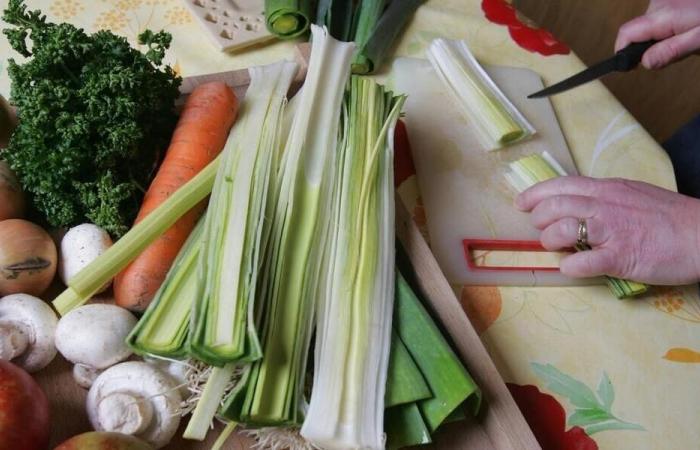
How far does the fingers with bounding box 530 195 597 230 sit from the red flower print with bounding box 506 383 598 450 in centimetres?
32

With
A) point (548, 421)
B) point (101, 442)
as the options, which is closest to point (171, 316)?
point (101, 442)

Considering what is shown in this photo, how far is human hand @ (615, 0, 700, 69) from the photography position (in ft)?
4.62

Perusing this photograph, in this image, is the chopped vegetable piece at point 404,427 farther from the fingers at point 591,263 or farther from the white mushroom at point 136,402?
the fingers at point 591,263

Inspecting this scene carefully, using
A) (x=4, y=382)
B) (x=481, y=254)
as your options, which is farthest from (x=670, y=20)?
(x=4, y=382)

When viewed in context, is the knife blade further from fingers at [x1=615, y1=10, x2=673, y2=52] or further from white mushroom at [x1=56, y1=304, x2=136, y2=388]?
white mushroom at [x1=56, y1=304, x2=136, y2=388]

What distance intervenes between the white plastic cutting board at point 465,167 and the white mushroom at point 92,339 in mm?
578

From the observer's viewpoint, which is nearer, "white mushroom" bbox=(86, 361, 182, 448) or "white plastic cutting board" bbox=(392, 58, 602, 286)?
"white mushroom" bbox=(86, 361, 182, 448)

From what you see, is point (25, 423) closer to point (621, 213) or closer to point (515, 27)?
point (621, 213)

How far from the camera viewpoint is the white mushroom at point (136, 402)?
77 cm

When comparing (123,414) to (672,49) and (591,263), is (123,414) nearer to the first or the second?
(591,263)

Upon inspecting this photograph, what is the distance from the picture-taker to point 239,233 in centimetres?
89

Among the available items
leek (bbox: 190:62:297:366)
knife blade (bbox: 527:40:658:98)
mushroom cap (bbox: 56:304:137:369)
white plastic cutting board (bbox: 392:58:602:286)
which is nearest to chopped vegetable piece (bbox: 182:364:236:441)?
leek (bbox: 190:62:297:366)

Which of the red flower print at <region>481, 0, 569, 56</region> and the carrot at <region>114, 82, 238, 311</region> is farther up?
the carrot at <region>114, 82, 238, 311</region>

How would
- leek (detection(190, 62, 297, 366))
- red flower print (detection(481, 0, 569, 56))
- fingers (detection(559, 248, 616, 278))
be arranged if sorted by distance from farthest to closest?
red flower print (detection(481, 0, 569, 56)), fingers (detection(559, 248, 616, 278)), leek (detection(190, 62, 297, 366))
